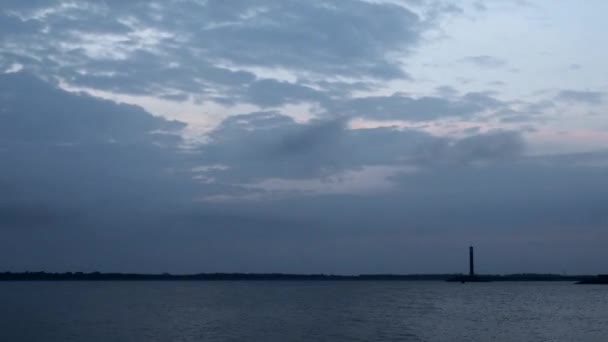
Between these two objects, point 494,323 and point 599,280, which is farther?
point 599,280

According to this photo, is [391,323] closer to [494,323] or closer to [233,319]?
[494,323]

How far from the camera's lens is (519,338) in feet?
138

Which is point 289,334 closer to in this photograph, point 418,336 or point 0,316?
point 418,336

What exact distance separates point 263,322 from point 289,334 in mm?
9727

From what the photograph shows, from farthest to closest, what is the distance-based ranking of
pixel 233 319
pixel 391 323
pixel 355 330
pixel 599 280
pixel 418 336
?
pixel 599 280, pixel 233 319, pixel 391 323, pixel 355 330, pixel 418 336

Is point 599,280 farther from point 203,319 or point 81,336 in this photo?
point 81,336

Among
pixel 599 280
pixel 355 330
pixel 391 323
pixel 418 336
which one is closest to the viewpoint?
pixel 418 336

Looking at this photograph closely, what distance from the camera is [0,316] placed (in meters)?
58.8

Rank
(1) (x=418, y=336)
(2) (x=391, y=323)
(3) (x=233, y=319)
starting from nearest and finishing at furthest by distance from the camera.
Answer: (1) (x=418, y=336) → (2) (x=391, y=323) → (3) (x=233, y=319)

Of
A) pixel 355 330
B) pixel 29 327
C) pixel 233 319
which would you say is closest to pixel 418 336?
pixel 355 330

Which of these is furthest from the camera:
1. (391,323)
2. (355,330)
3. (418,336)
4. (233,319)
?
(233,319)

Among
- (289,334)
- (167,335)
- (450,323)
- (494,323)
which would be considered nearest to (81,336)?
(167,335)

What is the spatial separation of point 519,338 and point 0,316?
43054 mm

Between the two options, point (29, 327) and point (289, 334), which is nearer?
point (289, 334)
